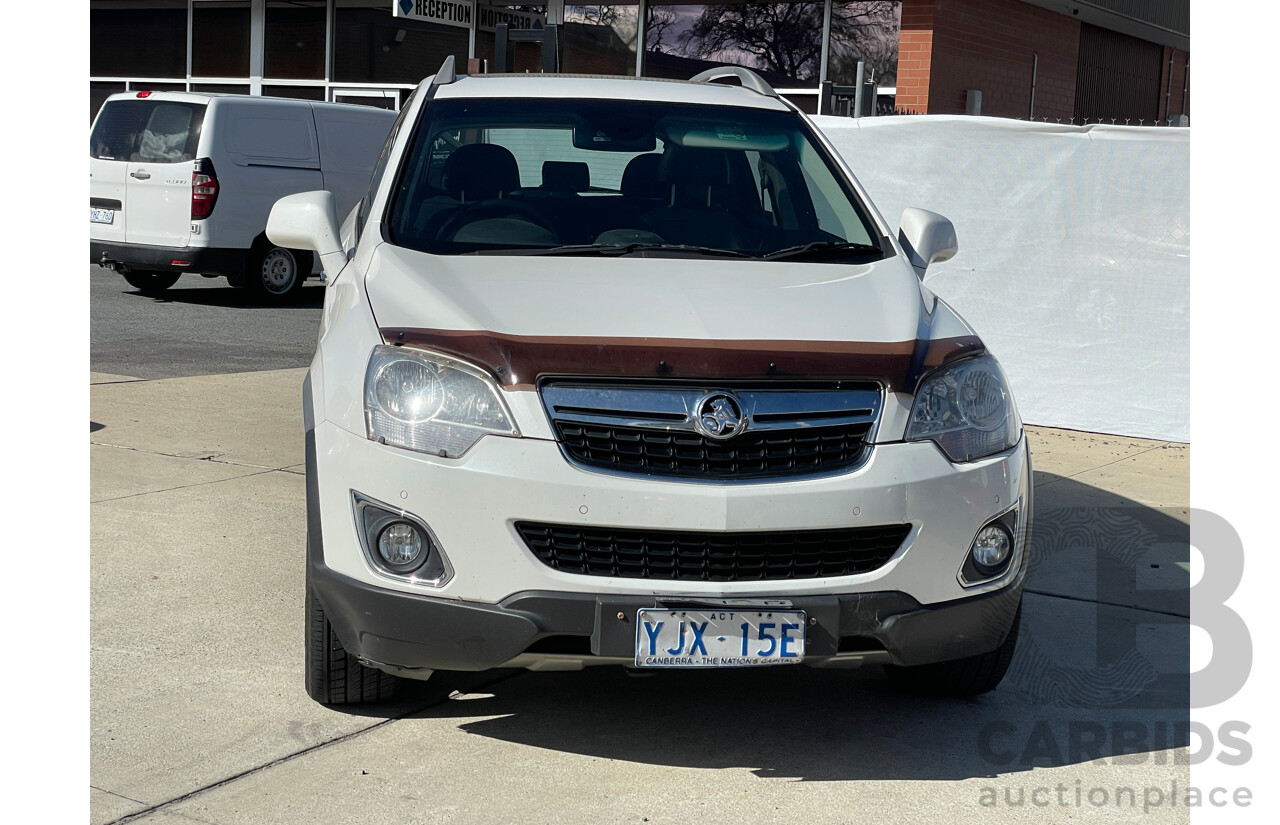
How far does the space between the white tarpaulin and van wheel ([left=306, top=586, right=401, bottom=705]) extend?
5.86 metres

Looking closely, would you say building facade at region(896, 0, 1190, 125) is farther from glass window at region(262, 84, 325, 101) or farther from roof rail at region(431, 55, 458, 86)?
roof rail at region(431, 55, 458, 86)

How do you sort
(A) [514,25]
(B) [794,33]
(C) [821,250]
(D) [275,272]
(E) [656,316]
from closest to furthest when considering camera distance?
(E) [656,316] < (C) [821,250] < (D) [275,272] < (B) [794,33] < (A) [514,25]

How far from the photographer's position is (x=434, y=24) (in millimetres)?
20266

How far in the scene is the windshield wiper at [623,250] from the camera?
4238mm

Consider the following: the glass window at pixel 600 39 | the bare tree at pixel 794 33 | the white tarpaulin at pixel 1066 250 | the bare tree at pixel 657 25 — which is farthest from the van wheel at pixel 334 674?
the bare tree at pixel 657 25

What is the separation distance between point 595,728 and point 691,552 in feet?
2.70

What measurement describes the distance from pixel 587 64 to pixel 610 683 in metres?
15.2

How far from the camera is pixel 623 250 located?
4277mm

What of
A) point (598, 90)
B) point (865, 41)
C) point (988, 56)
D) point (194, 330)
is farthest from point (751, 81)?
point (988, 56)

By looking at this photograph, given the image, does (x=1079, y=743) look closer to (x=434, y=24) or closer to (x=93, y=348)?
(x=93, y=348)

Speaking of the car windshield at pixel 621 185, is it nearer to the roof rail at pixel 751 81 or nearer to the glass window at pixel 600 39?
the roof rail at pixel 751 81

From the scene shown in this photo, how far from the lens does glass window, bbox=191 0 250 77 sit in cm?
2181

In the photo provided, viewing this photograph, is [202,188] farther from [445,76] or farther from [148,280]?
[445,76]

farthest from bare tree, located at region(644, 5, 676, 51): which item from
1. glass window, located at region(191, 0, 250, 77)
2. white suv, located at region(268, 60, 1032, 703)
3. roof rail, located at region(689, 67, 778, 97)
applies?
white suv, located at region(268, 60, 1032, 703)
